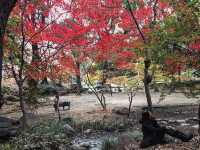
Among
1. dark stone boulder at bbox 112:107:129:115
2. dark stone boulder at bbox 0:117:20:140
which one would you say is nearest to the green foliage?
dark stone boulder at bbox 0:117:20:140

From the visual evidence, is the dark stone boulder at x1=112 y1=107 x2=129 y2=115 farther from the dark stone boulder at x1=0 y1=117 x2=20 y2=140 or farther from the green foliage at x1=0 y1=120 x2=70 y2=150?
the dark stone boulder at x1=0 y1=117 x2=20 y2=140

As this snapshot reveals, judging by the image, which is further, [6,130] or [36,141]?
[6,130]

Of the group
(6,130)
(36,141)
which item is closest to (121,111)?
(36,141)

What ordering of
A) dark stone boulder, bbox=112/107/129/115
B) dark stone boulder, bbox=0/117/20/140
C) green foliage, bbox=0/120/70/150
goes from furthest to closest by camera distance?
1. dark stone boulder, bbox=112/107/129/115
2. dark stone boulder, bbox=0/117/20/140
3. green foliage, bbox=0/120/70/150

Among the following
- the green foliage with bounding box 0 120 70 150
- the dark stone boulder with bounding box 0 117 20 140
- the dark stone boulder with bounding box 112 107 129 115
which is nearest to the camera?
the green foliage with bounding box 0 120 70 150

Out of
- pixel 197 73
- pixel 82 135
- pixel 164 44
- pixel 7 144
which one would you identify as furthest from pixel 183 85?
pixel 7 144

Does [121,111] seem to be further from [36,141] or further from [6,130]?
[6,130]

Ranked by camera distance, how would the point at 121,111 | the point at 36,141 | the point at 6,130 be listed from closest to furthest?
1. the point at 36,141
2. the point at 6,130
3. the point at 121,111

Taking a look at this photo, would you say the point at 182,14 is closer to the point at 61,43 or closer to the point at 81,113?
the point at 61,43

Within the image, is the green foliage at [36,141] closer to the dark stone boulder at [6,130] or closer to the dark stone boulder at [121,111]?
the dark stone boulder at [6,130]

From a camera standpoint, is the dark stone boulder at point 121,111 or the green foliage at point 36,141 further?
the dark stone boulder at point 121,111

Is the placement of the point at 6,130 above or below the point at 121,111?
above

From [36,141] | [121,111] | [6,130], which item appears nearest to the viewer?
[36,141]

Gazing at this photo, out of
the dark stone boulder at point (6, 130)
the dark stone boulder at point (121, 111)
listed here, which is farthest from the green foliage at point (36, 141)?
the dark stone boulder at point (121, 111)
